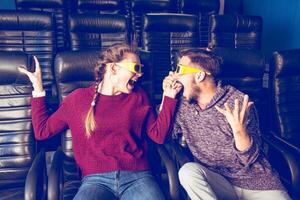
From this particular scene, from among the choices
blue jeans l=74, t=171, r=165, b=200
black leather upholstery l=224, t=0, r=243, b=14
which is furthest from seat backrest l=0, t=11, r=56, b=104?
black leather upholstery l=224, t=0, r=243, b=14

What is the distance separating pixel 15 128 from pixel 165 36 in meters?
1.78

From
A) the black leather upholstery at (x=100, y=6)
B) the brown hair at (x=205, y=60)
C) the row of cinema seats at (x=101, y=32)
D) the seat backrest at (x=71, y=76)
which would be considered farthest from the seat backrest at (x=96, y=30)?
the brown hair at (x=205, y=60)

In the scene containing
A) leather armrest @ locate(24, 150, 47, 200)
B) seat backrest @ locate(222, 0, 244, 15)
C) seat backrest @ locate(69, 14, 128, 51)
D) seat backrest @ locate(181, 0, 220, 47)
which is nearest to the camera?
leather armrest @ locate(24, 150, 47, 200)

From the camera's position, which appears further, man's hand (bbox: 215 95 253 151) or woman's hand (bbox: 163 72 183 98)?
woman's hand (bbox: 163 72 183 98)

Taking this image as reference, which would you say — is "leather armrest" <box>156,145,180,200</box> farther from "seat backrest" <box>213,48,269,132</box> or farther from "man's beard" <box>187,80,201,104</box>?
"seat backrest" <box>213,48,269,132</box>

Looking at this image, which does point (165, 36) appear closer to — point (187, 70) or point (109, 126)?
point (187, 70)

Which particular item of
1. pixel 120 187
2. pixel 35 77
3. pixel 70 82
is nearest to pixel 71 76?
pixel 70 82

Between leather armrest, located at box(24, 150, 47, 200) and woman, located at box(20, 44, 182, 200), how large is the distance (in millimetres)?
184

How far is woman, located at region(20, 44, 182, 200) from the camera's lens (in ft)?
6.29

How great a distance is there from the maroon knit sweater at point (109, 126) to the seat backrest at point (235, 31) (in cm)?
169

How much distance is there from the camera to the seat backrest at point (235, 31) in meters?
3.53

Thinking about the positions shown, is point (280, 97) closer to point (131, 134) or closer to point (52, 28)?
point (131, 134)

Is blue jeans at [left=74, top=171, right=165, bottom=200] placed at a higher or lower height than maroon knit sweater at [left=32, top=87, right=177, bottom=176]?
lower

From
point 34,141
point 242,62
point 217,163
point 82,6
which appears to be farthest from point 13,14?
point 217,163
